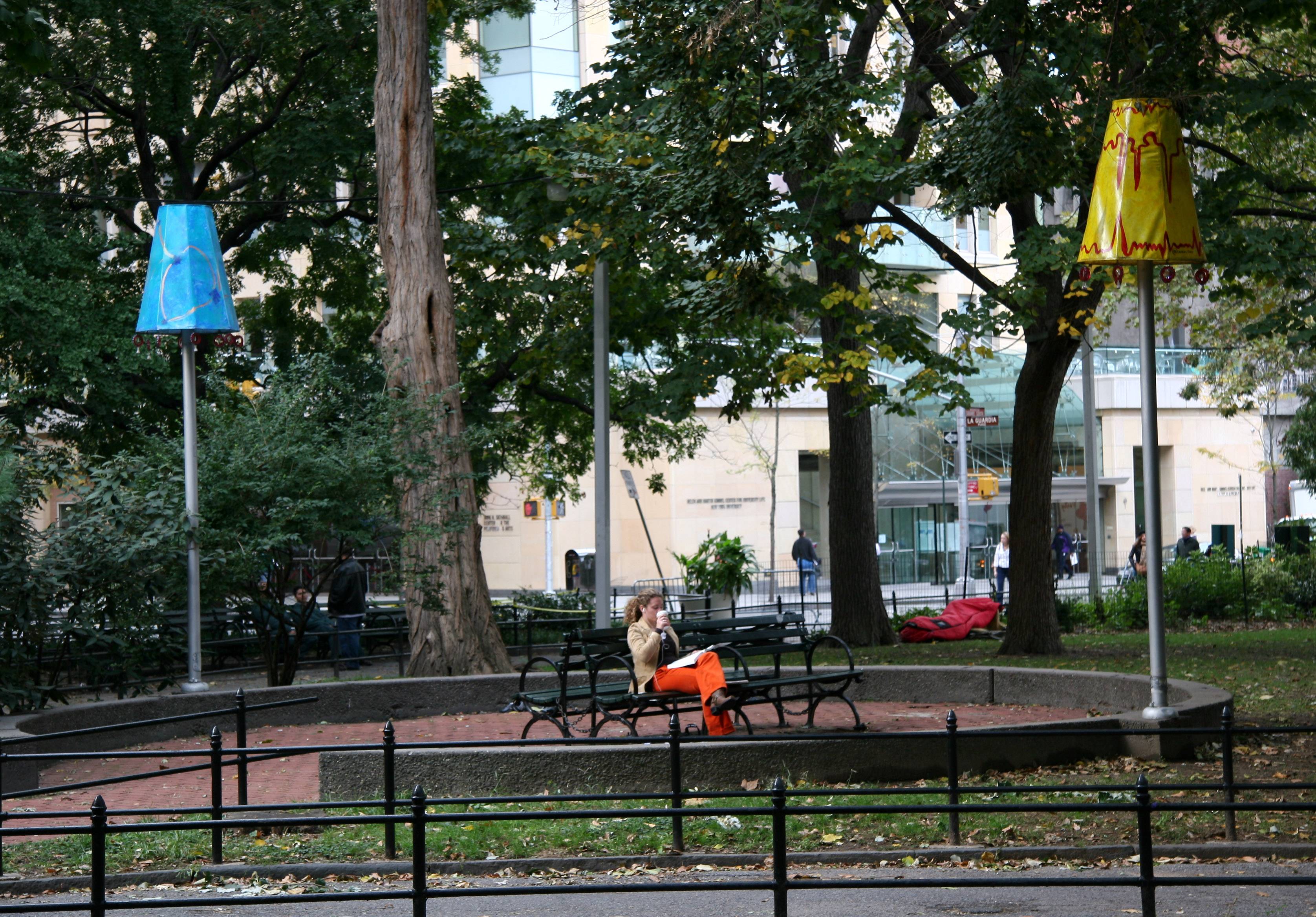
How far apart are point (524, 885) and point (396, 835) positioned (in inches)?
46.9

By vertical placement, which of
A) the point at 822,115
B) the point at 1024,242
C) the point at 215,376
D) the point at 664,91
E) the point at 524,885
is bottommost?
the point at 524,885

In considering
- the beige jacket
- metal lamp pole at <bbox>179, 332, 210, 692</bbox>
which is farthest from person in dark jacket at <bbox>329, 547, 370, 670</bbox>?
the beige jacket

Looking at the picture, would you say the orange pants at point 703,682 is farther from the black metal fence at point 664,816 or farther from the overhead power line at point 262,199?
the overhead power line at point 262,199

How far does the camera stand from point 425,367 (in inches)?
643

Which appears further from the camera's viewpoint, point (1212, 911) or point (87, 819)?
point (87, 819)

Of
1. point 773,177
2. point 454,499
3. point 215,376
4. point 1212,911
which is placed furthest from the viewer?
point 773,177

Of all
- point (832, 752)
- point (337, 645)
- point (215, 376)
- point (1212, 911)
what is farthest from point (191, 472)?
point (1212, 911)

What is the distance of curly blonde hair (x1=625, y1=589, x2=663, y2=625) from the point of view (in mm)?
11023

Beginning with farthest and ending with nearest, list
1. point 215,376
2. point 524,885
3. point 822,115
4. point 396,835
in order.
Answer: point 215,376 < point 822,115 < point 396,835 < point 524,885

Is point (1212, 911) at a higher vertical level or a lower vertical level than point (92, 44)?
lower

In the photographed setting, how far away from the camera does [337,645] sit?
1856 cm

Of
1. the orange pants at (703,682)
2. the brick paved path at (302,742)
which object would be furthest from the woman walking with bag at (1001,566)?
the orange pants at (703,682)

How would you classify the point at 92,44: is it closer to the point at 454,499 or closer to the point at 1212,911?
the point at 454,499

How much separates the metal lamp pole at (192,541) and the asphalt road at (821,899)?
20.3 ft
